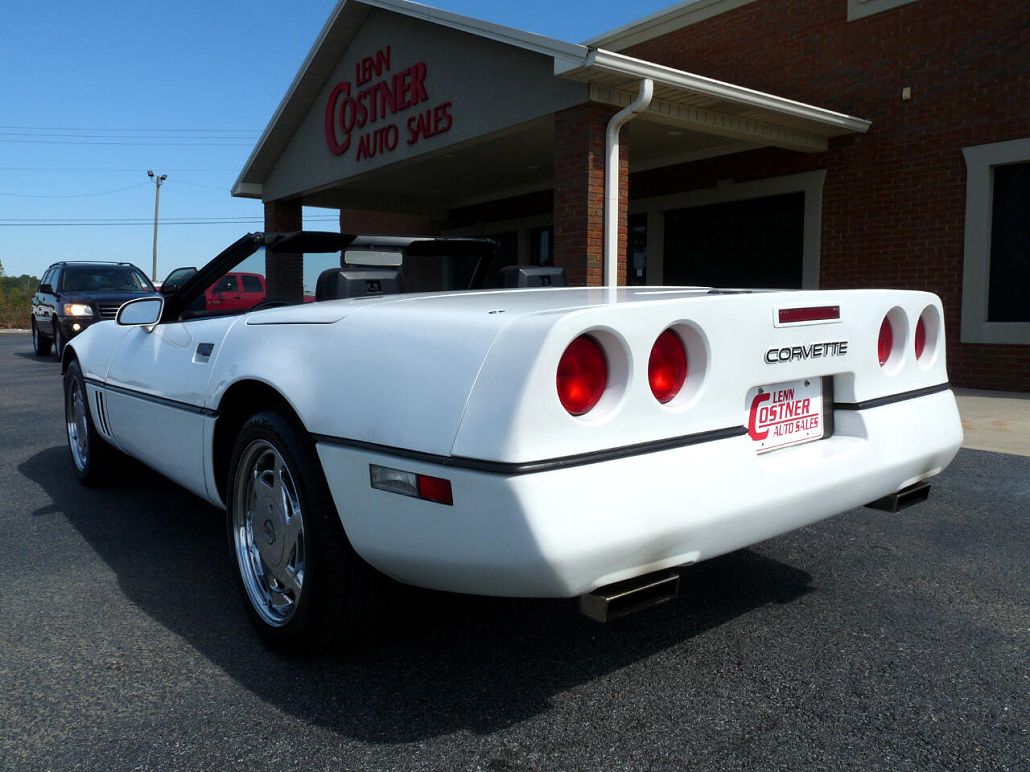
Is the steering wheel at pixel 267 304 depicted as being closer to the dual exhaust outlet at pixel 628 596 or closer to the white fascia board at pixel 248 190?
the dual exhaust outlet at pixel 628 596

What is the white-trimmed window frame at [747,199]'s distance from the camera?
11180mm

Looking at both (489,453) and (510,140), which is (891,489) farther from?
(510,140)

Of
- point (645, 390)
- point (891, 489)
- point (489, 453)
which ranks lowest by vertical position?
point (891, 489)

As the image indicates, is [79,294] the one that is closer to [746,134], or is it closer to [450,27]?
[450,27]

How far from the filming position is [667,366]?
2223mm

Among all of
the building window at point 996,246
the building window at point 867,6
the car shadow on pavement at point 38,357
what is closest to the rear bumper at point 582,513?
the building window at point 996,246

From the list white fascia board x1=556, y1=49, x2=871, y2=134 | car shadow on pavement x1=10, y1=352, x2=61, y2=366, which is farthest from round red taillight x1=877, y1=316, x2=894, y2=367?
car shadow on pavement x1=10, y1=352, x2=61, y2=366

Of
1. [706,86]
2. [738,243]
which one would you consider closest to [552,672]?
[706,86]

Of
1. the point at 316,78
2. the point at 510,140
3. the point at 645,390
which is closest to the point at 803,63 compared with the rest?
the point at 510,140

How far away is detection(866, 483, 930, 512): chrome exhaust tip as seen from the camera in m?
2.84

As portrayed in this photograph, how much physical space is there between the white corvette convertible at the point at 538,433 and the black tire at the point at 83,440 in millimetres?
1722

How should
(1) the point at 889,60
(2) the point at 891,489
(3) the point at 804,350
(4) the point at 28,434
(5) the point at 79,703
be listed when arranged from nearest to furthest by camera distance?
(5) the point at 79,703 → (3) the point at 804,350 → (2) the point at 891,489 → (4) the point at 28,434 → (1) the point at 889,60

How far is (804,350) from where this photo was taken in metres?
2.49

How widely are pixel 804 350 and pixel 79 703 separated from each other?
89.5 inches
